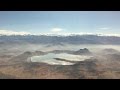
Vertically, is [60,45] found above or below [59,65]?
above

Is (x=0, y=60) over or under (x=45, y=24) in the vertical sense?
under

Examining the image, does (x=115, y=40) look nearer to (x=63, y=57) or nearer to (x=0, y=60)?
(x=63, y=57)

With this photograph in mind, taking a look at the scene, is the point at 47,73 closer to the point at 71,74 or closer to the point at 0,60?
the point at 71,74
